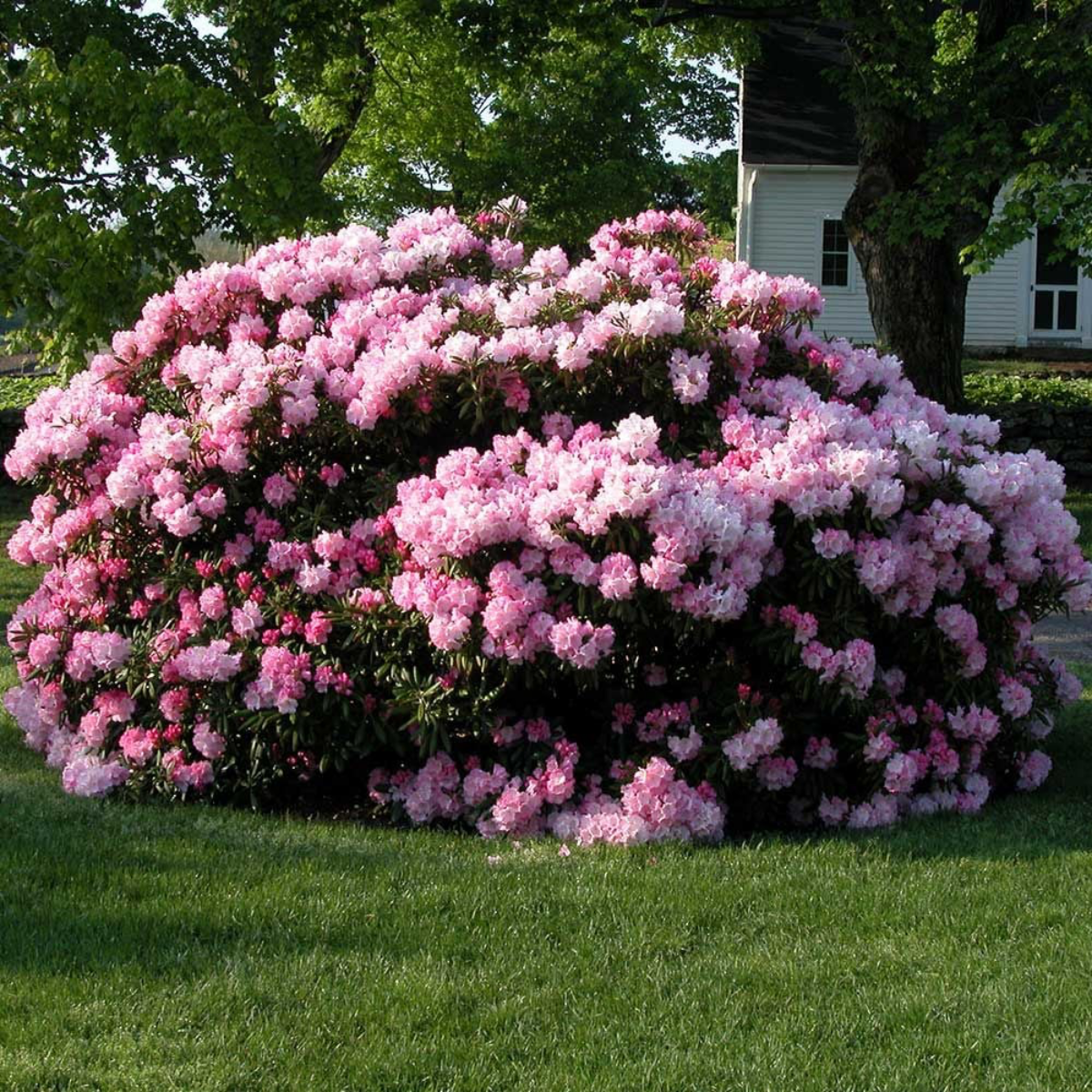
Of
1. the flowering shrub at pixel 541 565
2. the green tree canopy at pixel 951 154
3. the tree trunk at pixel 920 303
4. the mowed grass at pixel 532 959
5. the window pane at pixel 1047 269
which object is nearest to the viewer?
the mowed grass at pixel 532 959

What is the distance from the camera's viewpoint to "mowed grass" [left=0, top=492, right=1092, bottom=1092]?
3521 millimetres

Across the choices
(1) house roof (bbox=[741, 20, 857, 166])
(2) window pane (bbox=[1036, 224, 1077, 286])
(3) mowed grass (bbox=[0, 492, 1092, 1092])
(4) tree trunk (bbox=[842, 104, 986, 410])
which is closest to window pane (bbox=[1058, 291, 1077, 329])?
(2) window pane (bbox=[1036, 224, 1077, 286])

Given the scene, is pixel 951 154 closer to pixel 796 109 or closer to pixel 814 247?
pixel 814 247

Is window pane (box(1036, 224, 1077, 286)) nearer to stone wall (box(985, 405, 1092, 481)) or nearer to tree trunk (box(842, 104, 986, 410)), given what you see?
stone wall (box(985, 405, 1092, 481))

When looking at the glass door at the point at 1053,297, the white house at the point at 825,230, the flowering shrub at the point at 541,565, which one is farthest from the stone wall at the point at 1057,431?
the glass door at the point at 1053,297

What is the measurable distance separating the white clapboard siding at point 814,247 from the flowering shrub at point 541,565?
→ 21.1 m

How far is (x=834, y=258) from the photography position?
27734mm

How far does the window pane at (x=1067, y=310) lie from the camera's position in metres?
27.1

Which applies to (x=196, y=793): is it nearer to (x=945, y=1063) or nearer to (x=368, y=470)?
(x=368, y=470)

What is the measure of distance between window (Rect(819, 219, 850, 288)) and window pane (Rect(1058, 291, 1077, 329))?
3.74 metres

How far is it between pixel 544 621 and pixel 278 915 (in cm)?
139

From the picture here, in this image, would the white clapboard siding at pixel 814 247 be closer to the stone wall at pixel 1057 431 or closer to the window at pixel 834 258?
the window at pixel 834 258

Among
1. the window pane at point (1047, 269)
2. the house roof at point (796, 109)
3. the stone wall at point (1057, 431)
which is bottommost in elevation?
the stone wall at point (1057, 431)

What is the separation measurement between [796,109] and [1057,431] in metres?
13.1
